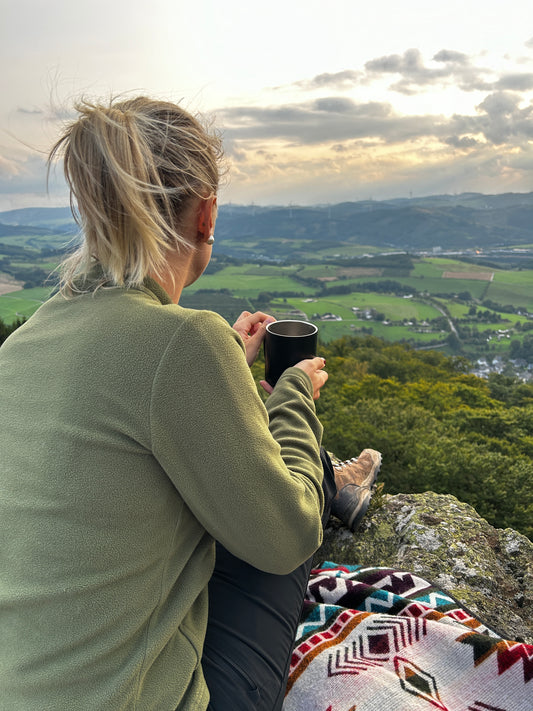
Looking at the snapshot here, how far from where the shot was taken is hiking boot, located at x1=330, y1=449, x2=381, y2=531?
9.95ft

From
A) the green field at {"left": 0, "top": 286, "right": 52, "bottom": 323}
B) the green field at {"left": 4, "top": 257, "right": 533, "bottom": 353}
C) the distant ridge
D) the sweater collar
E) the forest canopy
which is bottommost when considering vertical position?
the green field at {"left": 4, "top": 257, "right": 533, "bottom": 353}

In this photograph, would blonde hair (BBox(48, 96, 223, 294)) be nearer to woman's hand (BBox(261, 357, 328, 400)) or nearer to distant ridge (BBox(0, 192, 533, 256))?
woman's hand (BBox(261, 357, 328, 400))

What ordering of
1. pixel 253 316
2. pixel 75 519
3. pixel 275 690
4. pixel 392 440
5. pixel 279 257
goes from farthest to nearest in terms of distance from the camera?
pixel 279 257, pixel 392 440, pixel 253 316, pixel 275 690, pixel 75 519

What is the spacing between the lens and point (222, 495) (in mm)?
1243

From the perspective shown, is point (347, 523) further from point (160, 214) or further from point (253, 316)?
point (160, 214)

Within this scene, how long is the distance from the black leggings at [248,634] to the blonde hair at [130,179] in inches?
45.1

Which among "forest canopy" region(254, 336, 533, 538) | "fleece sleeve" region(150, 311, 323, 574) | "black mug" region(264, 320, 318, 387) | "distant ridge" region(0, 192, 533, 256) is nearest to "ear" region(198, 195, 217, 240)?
"fleece sleeve" region(150, 311, 323, 574)

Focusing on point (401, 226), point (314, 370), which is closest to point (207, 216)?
point (314, 370)

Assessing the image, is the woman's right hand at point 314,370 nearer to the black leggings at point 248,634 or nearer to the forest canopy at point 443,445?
the black leggings at point 248,634

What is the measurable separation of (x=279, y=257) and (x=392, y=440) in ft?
367

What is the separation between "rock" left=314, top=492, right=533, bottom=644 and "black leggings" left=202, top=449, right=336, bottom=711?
1.27 meters

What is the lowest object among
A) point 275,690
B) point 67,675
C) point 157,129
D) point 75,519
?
point 275,690

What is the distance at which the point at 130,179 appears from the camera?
1.31 metres

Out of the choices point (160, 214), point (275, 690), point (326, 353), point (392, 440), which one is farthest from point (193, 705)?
point (326, 353)
